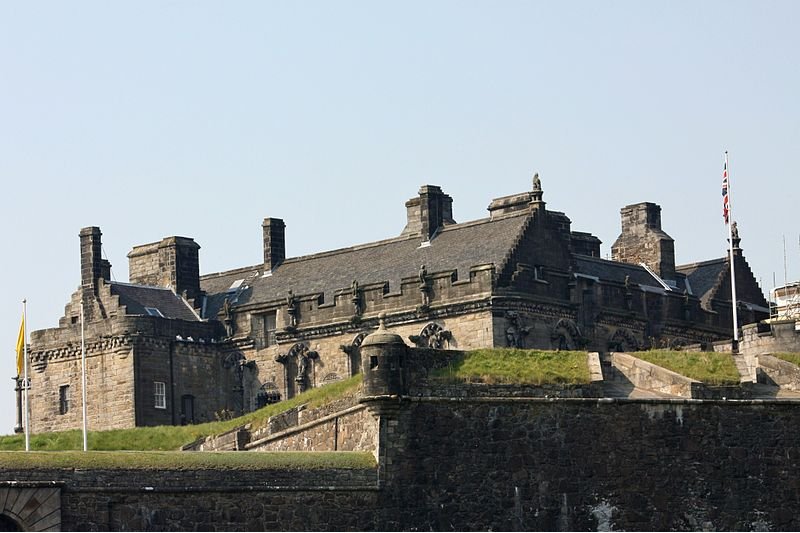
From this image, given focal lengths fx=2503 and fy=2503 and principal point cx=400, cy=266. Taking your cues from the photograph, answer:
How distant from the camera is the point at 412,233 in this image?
79.1 metres

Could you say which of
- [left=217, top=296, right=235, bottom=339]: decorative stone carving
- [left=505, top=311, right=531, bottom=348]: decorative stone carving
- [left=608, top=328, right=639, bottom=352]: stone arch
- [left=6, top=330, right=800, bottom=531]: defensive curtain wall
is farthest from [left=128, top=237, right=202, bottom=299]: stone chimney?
[left=6, top=330, right=800, bottom=531]: defensive curtain wall

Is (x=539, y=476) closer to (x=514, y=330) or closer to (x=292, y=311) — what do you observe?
(x=514, y=330)

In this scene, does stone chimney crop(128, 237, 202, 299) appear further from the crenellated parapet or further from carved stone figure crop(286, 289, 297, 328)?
carved stone figure crop(286, 289, 297, 328)

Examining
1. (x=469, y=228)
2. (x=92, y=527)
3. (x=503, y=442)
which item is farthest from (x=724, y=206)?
(x=92, y=527)

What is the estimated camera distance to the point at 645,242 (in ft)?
279

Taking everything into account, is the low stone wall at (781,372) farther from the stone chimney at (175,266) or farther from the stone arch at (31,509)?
the stone chimney at (175,266)

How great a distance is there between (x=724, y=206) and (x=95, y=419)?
20736mm

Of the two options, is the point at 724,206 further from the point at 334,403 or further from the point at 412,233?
the point at 334,403

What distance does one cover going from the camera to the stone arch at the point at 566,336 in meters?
73.2

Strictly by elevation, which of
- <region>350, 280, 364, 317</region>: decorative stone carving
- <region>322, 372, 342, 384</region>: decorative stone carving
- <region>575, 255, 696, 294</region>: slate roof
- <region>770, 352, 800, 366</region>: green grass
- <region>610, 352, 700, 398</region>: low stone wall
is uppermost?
<region>575, 255, 696, 294</region>: slate roof

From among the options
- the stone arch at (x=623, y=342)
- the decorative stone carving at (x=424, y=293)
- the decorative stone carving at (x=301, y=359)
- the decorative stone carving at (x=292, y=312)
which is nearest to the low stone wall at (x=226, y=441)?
the decorative stone carving at (x=424, y=293)

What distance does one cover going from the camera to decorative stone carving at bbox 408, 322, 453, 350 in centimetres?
7275

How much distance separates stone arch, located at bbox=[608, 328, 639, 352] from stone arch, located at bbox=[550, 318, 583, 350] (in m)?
1.79

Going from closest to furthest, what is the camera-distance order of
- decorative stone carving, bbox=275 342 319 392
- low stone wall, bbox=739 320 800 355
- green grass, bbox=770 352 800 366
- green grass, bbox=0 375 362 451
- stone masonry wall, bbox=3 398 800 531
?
stone masonry wall, bbox=3 398 800 531 < green grass, bbox=770 352 800 366 < low stone wall, bbox=739 320 800 355 < green grass, bbox=0 375 362 451 < decorative stone carving, bbox=275 342 319 392
